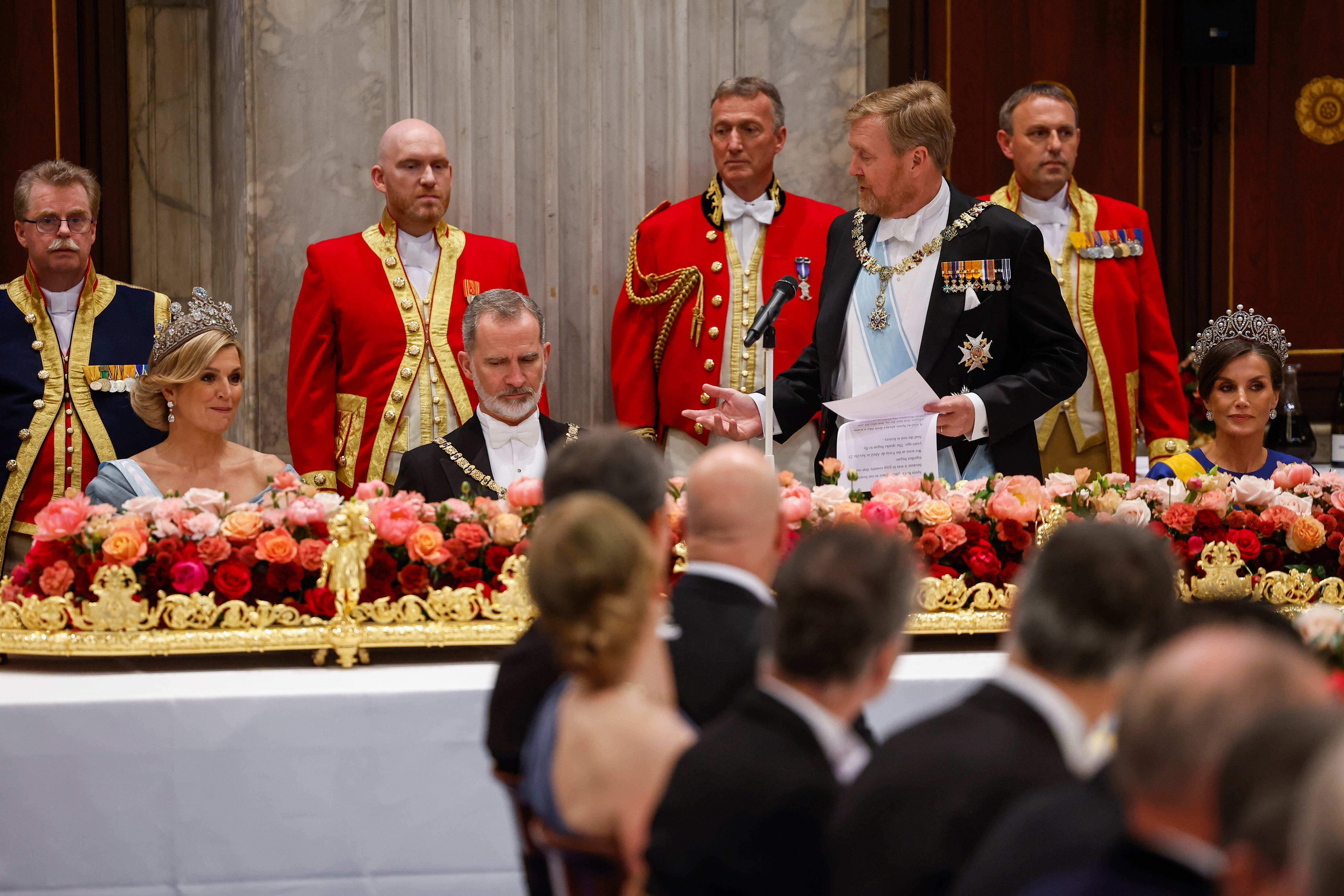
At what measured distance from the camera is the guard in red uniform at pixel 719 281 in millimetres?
4652

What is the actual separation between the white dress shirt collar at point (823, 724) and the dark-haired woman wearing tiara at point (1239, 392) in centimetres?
259

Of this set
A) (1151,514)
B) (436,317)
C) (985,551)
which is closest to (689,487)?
(985,551)

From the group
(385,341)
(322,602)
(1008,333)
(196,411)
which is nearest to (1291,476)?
(1008,333)

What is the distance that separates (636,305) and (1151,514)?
7.28ft

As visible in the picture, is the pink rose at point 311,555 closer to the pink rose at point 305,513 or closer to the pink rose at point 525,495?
the pink rose at point 305,513

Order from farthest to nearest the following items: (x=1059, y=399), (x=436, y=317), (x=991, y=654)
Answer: (x=436, y=317)
(x=1059, y=399)
(x=991, y=654)

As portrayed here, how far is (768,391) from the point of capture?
2.90 meters

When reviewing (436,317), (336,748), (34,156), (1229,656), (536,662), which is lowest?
(336,748)

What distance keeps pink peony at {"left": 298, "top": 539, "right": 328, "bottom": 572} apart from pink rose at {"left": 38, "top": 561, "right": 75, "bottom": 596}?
43 centimetres

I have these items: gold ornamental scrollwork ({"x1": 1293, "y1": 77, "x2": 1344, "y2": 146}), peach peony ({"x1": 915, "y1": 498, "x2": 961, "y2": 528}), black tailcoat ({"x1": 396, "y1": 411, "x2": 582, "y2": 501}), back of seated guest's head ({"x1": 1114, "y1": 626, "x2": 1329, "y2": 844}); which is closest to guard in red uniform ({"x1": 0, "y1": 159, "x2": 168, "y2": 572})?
black tailcoat ({"x1": 396, "y1": 411, "x2": 582, "y2": 501})

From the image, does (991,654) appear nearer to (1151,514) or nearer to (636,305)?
(1151,514)

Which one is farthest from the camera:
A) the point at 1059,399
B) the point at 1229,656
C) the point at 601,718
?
the point at 1059,399

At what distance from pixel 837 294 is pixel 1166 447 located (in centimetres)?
147

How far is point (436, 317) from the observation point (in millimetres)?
4547
